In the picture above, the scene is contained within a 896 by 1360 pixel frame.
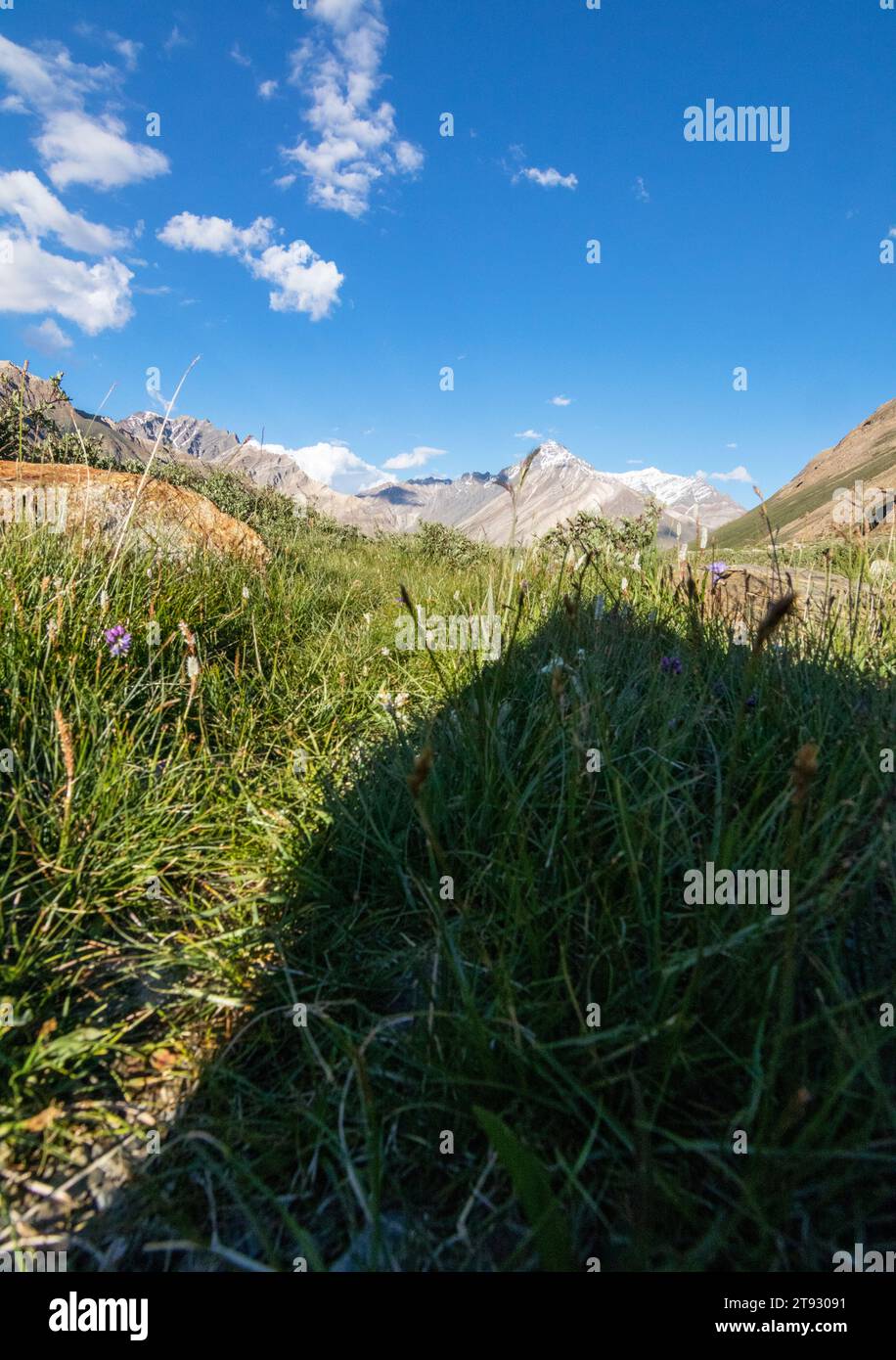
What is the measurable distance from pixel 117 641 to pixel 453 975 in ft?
6.87

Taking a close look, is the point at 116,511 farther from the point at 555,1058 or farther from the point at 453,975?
the point at 555,1058

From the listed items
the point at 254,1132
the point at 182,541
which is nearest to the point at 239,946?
the point at 254,1132

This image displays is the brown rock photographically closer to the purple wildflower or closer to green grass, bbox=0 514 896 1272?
the purple wildflower

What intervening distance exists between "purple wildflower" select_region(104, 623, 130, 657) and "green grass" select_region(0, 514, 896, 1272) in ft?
0.26

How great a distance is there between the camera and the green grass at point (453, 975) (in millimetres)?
1062

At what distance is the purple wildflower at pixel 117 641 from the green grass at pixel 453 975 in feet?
0.26

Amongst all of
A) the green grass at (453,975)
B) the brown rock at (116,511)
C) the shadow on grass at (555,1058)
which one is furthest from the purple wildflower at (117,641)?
the shadow on grass at (555,1058)

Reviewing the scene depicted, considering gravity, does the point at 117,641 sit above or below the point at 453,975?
above

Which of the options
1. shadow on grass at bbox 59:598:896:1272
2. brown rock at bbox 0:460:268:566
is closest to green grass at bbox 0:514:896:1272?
shadow on grass at bbox 59:598:896:1272

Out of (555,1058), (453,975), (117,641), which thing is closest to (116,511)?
(117,641)

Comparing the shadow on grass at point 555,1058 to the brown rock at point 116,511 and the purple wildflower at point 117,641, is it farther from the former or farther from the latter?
the brown rock at point 116,511

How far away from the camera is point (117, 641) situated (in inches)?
107
